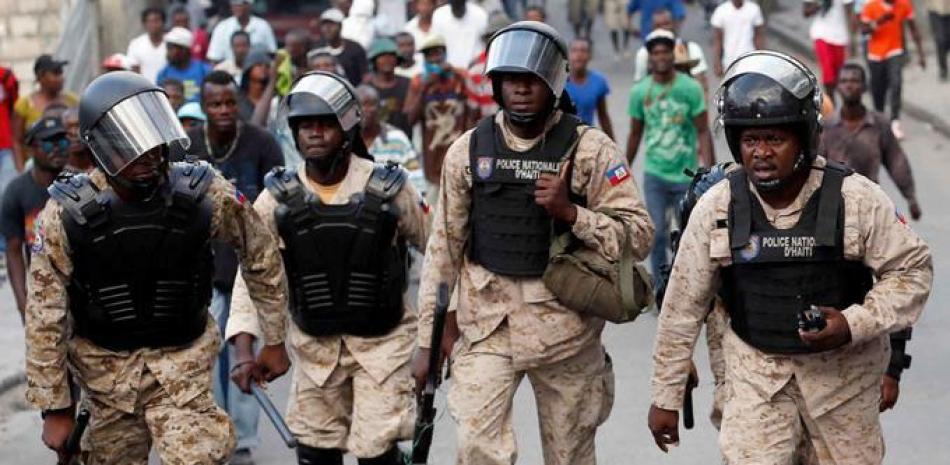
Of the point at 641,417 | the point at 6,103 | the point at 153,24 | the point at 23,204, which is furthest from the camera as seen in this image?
the point at 153,24

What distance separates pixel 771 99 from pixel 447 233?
1.67 m

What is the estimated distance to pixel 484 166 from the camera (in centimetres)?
760

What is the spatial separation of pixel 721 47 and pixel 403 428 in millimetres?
13661

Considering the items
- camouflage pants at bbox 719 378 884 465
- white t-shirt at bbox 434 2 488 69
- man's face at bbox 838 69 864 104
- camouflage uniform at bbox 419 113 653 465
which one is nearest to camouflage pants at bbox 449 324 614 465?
camouflage uniform at bbox 419 113 653 465

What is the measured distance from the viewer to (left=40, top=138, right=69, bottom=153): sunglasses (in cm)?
1064

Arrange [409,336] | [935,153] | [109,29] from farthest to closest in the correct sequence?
[109,29] → [935,153] → [409,336]

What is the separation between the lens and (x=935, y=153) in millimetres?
19531

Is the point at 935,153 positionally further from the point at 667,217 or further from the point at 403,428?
the point at 403,428

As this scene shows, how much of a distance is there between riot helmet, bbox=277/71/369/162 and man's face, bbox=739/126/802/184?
6.76 ft

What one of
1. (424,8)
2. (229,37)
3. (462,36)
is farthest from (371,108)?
(424,8)

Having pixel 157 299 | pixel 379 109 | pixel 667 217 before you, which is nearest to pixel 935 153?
pixel 667 217

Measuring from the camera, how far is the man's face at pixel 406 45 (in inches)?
699

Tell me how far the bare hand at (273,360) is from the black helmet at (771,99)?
1.95m

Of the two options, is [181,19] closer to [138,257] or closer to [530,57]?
[530,57]
